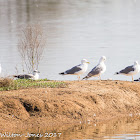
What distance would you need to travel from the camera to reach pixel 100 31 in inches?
1975

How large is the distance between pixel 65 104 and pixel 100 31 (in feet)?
115

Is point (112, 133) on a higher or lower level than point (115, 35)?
lower

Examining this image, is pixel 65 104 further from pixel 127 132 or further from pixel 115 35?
pixel 115 35

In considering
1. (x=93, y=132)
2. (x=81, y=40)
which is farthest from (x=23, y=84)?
(x=81, y=40)

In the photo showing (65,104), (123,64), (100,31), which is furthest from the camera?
(100,31)

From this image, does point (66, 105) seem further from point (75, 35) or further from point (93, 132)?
point (75, 35)

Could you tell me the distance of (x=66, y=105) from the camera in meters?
15.7

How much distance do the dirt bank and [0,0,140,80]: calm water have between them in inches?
222

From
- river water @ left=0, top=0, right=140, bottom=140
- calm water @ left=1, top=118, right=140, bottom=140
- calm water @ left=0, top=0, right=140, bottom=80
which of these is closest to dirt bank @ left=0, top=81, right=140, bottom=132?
calm water @ left=1, top=118, right=140, bottom=140

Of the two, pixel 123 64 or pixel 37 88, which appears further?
pixel 123 64

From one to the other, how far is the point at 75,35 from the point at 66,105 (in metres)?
31.5

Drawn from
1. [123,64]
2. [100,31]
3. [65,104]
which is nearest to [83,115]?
[65,104]

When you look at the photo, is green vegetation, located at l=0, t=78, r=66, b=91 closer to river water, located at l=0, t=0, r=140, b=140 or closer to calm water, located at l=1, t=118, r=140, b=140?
river water, located at l=0, t=0, r=140, b=140

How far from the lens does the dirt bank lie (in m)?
14.8
